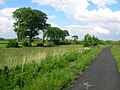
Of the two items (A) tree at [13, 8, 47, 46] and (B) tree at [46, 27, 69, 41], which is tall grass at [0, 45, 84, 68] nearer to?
(A) tree at [13, 8, 47, 46]

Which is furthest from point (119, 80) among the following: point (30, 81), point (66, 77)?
point (30, 81)

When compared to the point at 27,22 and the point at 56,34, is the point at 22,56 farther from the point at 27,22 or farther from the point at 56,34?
the point at 56,34

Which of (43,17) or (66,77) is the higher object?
(43,17)

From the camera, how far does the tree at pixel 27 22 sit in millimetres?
95688

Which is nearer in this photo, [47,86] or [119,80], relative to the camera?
[47,86]

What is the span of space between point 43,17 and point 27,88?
94176 millimetres

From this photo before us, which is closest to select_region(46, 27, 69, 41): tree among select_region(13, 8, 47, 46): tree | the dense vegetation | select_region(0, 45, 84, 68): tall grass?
the dense vegetation

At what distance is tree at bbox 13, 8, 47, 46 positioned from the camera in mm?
95688

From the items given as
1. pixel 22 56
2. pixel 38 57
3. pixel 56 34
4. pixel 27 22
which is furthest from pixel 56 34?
pixel 38 57

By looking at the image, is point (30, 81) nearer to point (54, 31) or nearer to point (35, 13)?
point (35, 13)

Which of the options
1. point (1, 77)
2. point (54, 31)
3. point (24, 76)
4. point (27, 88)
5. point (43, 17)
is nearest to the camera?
point (27, 88)

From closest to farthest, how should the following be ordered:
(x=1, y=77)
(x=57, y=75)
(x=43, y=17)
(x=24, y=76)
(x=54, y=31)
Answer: (x=1, y=77) < (x=24, y=76) < (x=57, y=75) < (x=43, y=17) < (x=54, y=31)

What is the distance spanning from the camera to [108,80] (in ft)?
54.2

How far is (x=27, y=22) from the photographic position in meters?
96.4
